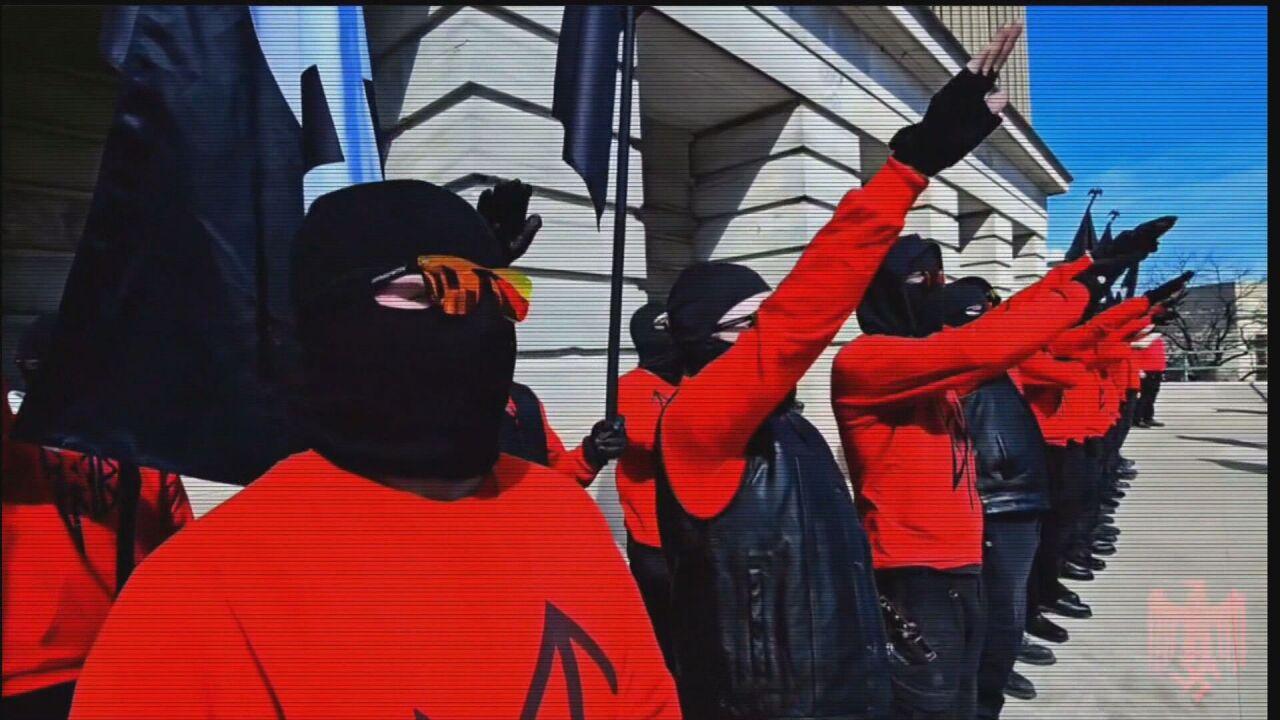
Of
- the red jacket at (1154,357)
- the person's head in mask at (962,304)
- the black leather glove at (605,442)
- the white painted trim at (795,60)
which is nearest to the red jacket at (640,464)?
the black leather glove at (605,442)

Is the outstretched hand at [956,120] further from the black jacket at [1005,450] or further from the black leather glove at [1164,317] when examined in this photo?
the black leather glove at [1164,317]

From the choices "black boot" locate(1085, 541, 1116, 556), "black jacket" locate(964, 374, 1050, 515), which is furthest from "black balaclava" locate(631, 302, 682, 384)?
"black boot" locate(1085, 541, 1116, 556)

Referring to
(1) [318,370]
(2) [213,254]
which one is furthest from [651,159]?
(1) [318,370]

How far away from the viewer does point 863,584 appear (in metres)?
1.72

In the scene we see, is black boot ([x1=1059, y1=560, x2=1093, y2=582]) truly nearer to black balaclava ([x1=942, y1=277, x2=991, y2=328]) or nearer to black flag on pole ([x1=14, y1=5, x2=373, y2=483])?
black balaclava ([x1=942, y1=277, x2=991, y2=328])

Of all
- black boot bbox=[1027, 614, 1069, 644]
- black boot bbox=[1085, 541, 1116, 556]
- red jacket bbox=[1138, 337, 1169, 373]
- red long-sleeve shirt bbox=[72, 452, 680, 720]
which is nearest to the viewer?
red long-sleeve shirt bbox=[72, 452, 680, 720]

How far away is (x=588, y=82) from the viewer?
211 cm

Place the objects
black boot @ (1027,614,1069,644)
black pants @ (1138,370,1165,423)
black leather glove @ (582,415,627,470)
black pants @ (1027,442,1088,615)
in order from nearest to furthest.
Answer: black leather glove @ (582,415,627,470) → black boot @ (1027,614,1069,644) → black pants @ (1027,442,1088,615) → black pants @ (1138,370,1165,423)

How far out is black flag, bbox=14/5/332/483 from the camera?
139 centimetres

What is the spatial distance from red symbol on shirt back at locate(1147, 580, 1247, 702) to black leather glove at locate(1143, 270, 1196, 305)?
2.07m

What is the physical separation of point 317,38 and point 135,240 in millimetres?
773

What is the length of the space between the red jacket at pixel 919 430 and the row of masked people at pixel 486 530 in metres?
0.13

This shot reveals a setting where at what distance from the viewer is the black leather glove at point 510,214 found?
198 cm

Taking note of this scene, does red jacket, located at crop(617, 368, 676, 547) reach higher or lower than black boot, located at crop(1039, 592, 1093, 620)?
higher
